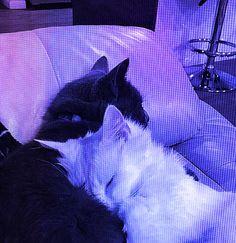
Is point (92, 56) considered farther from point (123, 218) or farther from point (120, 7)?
point (120, 7)

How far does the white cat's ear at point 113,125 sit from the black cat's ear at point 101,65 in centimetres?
29

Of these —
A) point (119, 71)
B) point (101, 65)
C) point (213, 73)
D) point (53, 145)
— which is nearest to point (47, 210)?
point (53, 145)

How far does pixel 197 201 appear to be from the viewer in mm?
786

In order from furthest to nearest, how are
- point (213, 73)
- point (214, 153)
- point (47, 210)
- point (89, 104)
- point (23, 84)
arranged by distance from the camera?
point (213, 73) → point (214, 153) → point (23, 84) → point (89, 104) → point (47, 210)

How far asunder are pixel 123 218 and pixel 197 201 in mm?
176

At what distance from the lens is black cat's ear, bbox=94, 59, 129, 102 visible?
0.88 m

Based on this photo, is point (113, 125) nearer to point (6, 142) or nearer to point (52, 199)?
point (52, 199)

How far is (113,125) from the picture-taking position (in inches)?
28.6

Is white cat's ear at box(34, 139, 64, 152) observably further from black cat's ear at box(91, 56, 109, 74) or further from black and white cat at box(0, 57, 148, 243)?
black cat's ear at box(91, 56, 109, 74)

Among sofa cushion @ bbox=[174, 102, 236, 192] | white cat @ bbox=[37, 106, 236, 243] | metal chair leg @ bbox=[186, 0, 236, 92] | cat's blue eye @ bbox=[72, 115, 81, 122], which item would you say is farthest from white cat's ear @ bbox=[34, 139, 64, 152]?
metal chair leg @ bbox=[186, 0, 236, 92]

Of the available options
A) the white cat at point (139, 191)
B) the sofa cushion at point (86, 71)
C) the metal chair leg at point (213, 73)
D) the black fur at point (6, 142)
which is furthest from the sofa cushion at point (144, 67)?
the metal chair leg at point (213, 73)

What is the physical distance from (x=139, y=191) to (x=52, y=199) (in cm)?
19

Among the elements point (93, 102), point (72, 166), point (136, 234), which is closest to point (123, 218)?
point (136, 234)

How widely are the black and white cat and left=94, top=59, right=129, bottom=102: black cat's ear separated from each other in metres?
0.05
